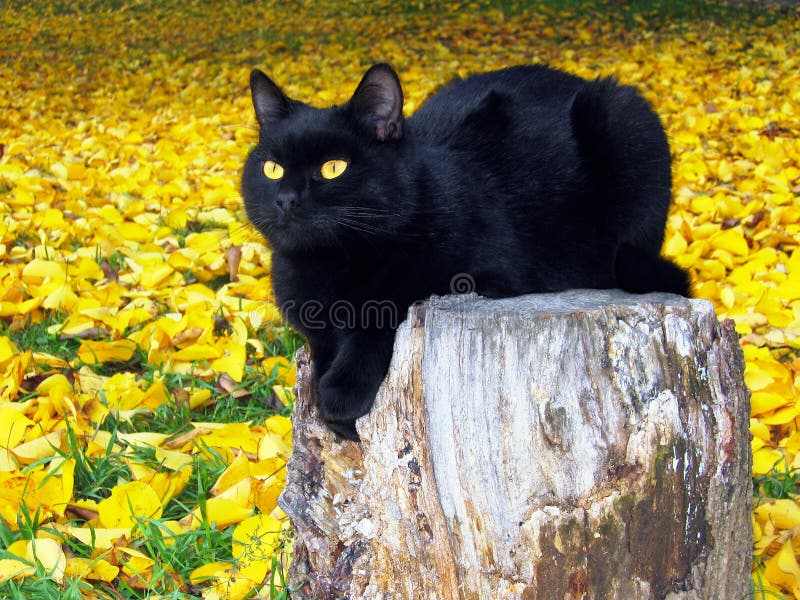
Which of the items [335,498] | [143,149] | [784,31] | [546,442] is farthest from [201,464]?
[784,31]

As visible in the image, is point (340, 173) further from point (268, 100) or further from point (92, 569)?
point (92, 569)

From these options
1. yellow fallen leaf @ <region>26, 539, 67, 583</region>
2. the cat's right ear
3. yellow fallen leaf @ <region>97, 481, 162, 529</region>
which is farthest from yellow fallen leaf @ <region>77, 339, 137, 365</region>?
the cat's right ear

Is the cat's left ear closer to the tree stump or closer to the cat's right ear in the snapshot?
the cat's right ear

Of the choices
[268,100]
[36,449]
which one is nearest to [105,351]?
[36,449]

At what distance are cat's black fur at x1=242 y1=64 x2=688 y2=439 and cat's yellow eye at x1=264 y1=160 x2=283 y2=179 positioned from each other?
0.02 m

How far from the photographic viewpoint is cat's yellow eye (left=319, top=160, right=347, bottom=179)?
1.98 metres

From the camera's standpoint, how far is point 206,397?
285cm

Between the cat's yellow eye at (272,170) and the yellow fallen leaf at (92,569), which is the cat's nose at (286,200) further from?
the yellow fallen leaf at (92,569)

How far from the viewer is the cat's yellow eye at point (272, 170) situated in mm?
2057

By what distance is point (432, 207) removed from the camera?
207 cm

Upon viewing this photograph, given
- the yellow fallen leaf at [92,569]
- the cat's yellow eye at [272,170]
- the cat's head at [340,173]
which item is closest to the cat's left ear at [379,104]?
the cat's head at [340,173]

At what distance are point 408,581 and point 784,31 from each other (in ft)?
25.7

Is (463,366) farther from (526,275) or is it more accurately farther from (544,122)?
(544,122)

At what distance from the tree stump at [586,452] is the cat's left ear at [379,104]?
554 millimetres
